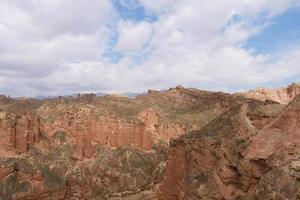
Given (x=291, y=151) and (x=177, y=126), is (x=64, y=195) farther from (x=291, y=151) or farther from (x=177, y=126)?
(x=291, y=151)

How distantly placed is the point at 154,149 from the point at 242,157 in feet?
362

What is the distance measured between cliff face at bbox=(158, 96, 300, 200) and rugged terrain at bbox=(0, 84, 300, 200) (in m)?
0.09

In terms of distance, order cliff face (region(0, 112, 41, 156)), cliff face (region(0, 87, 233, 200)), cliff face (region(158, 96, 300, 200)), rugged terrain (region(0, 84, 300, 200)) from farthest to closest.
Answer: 1. cliff face (region(0, 112, 41, 156))
2. cliff face (region(0, 87, 233, 200))
3. rugged terrain (region(0, 84, 300, 200))
4. cliff face (region(158, 96, 300, 200))

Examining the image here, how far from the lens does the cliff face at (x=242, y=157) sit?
29297mm

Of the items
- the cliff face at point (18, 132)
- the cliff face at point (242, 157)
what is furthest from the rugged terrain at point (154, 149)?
the cliff face at point (18, 132)

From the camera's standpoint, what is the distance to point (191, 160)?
146ft

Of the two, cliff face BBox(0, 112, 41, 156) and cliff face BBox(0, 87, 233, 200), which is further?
cliff face BBox(0, 112, 41, 156)

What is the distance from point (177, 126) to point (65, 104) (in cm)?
4519

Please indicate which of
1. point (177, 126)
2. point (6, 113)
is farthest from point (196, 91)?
point (6, 113)

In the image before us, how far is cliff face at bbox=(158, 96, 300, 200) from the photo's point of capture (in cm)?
2930

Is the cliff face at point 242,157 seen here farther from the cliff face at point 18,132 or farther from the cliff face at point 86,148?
the cliff face at point 18,132

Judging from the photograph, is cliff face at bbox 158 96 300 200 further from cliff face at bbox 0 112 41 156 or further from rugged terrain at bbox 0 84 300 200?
cliff face at bbox 0 112 41 156

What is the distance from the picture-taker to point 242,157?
35.5 meters

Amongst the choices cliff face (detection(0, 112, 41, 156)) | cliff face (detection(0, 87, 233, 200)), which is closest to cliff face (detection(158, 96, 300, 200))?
cliff face (detection(0, 87, 233, 200))
